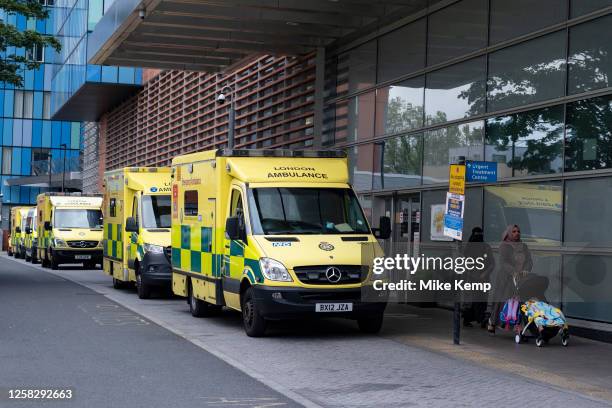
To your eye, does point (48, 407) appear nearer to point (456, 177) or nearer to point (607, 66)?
point (456, 177)

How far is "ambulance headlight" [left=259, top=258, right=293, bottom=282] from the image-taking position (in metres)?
13.3

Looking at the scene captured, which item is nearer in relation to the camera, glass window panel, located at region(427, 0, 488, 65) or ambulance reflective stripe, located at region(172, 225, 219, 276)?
ambulance reflective stripe, located at region(172, 225, 219, 276)

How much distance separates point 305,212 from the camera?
14430 millimetres

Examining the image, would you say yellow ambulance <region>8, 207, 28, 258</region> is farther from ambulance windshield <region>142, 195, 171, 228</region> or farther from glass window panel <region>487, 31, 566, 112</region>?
glass window panel <region>487, 31, 566, 112</region>

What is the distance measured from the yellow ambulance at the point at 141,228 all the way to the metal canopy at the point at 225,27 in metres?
3.45

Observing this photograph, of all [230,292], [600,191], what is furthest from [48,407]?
[600,191]

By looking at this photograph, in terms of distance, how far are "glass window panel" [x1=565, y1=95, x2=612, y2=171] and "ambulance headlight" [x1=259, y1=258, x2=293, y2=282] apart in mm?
4885

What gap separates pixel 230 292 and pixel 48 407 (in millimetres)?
6473

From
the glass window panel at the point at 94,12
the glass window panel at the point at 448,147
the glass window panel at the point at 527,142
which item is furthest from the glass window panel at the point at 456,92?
the glass window panel at the point at 94,12

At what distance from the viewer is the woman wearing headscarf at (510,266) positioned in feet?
47.6

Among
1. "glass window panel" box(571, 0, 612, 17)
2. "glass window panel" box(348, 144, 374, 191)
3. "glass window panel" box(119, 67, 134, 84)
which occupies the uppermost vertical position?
"glass window panel" box(119, 67, 134, 84)

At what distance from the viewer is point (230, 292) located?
578 inches

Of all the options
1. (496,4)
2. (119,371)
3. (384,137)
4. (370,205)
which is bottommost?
(119,371)

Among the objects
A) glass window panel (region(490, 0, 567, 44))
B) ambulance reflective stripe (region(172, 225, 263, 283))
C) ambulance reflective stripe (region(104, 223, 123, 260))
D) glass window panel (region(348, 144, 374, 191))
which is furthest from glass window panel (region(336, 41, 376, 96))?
ambulance reflective stripe (region(172, 225, 263, 283))
